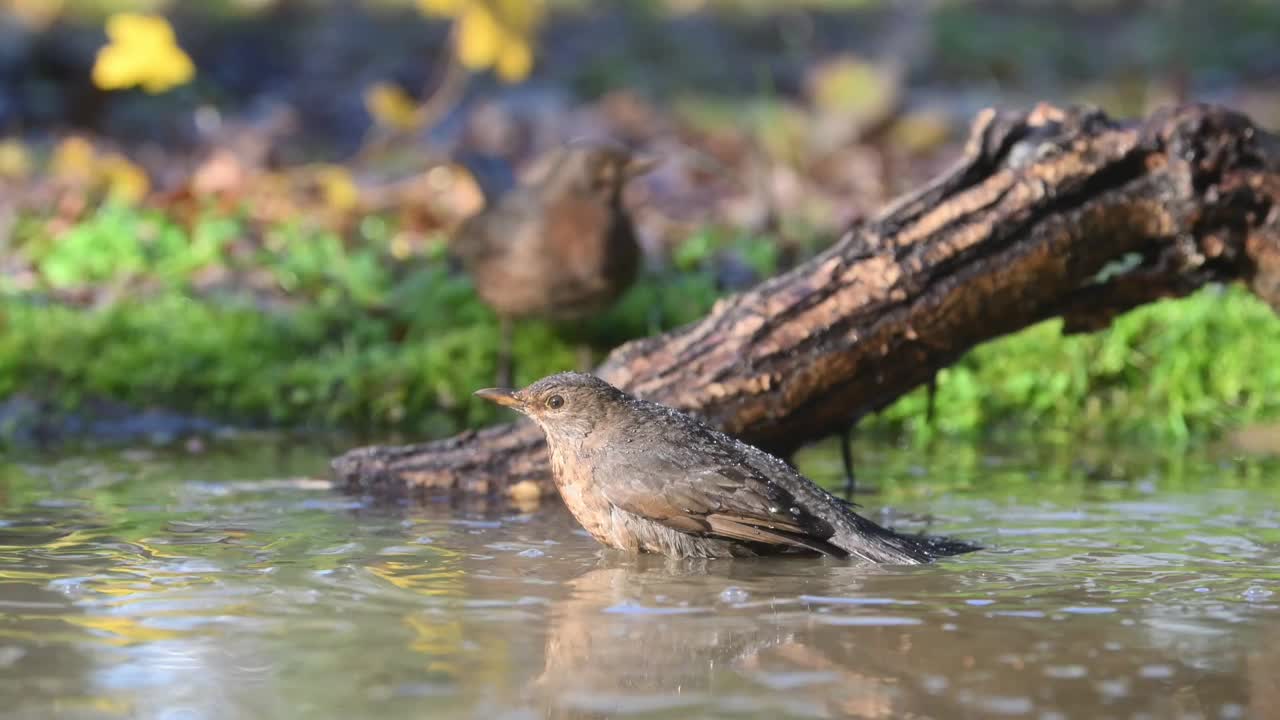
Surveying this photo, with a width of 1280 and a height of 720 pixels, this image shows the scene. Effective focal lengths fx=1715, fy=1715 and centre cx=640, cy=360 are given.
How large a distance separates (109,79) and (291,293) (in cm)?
148

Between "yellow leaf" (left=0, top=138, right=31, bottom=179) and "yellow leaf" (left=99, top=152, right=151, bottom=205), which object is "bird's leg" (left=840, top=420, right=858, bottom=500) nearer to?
"yellow leaf" (left=99, top=152, right=151, bottom=205)

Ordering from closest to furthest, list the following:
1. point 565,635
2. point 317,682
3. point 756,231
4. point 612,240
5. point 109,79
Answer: point 317,682 < point 565,635 < point 612,240 < point 109,79 < point 756,231

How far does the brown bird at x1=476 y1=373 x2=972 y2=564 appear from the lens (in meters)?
4.78

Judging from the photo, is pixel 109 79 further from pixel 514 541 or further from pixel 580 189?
pixel 514 541

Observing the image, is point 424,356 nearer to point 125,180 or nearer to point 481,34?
point 481,34

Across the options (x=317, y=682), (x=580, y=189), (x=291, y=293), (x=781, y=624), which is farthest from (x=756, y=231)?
(x=317, y=682)

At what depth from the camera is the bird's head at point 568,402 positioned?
5.19m

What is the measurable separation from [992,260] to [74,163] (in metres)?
7.61

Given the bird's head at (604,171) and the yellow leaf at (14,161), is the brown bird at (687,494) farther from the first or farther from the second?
the yellow leaf at (14,161)

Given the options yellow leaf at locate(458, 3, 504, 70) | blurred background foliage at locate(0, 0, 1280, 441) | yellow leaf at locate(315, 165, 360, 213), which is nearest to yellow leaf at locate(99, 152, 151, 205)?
blurred background foliage at locate(0, 0, 1280, 441)

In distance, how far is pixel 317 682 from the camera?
3.47 metres

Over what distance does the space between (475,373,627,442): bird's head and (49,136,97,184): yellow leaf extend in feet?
21.7

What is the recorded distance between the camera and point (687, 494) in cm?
484

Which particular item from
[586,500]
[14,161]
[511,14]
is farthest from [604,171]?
[14,161]
